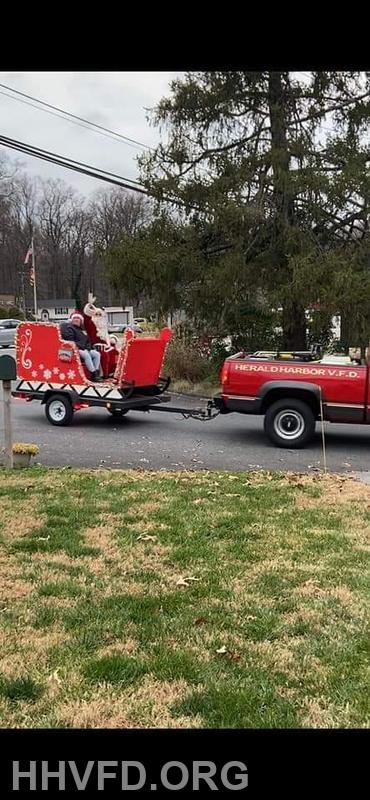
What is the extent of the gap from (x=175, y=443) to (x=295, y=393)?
191 centimetres

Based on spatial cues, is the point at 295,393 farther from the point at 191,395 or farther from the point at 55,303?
the point at 55,303

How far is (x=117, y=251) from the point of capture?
17.0 meters

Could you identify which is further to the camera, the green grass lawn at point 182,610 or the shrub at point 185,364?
the shrub at point 185,364

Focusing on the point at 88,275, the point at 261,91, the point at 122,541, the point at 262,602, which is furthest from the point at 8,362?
the point at 88,275

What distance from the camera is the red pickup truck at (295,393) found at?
9.25 metres

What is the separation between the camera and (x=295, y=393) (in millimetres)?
9477

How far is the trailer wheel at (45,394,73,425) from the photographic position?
1085 centimetres

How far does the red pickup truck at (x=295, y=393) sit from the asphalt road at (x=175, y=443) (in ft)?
1.32

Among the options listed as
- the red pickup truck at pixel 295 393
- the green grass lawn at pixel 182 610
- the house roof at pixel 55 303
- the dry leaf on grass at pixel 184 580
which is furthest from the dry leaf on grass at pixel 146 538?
the house roof at pixel 55 303

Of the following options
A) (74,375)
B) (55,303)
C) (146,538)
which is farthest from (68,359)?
(55,303)

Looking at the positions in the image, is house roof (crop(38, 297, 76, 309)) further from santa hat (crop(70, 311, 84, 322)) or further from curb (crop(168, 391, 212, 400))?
santa hat (crop(70, 311, 84, 322))

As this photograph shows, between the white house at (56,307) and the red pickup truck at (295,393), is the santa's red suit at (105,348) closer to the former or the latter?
the red pickup truck at (295,393)
